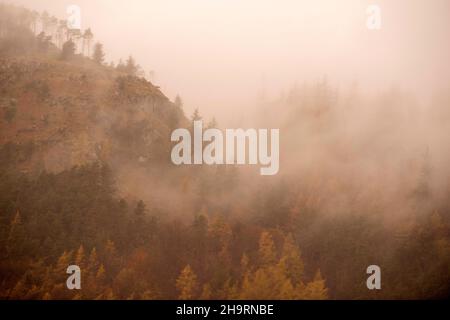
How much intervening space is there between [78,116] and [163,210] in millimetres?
25421

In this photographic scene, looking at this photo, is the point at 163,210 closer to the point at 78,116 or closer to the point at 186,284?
the point at 186,284

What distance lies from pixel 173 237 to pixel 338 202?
33272 mm

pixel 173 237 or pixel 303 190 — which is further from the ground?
pixel 303 190

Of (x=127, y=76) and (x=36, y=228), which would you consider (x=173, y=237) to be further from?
(x=127, y=76)

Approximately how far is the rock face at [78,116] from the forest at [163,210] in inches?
10.0

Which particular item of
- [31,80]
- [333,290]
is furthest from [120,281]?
[31,80]

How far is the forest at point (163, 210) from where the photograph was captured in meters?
48.2

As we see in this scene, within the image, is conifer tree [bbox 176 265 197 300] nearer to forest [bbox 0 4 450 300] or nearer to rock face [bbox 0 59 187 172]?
forest [bbox 0 4 450 300]

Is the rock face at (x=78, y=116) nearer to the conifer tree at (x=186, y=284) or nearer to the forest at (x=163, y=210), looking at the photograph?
the forest at (x=163, y=210)

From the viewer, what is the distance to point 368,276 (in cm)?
5059

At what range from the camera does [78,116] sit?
221ft

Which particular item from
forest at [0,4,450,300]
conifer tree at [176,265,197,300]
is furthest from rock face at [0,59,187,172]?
conifer tree at [176,265,197,300]

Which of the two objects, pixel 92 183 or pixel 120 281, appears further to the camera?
pixel 92 183

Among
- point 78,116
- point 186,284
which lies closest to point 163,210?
point 186,284
